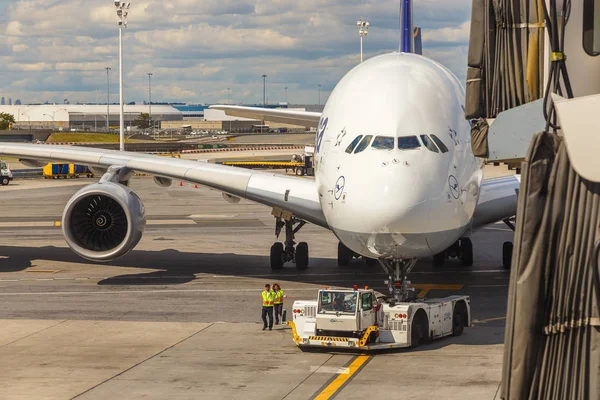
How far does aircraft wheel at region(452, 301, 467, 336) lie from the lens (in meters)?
21.5

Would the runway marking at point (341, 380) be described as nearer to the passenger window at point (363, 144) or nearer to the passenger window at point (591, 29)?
the passenger window at point (363, 144)

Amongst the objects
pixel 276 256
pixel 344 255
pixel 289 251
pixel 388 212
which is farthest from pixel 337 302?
pixel 344 255

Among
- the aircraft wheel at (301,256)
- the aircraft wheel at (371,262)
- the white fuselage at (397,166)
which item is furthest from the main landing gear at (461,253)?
the white fuselage at (397,166)

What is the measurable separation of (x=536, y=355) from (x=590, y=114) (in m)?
2.07

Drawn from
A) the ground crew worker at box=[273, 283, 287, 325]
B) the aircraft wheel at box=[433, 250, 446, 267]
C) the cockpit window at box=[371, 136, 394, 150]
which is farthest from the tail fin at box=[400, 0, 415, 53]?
the ground crew worker at box=[273, 283, 287, 325]

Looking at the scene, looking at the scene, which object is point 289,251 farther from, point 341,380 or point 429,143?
point 341,380

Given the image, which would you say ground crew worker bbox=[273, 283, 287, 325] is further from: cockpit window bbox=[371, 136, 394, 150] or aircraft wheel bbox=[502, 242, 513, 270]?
aircraft wheel bbox=[502, 242, 513, 270]

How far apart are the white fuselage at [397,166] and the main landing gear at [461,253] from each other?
8568 mm

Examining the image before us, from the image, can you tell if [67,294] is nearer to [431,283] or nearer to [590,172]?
[431,283]

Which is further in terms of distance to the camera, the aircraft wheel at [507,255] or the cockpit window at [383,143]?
the aircraft wheel at [507,255]

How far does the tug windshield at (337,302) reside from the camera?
1988 cm

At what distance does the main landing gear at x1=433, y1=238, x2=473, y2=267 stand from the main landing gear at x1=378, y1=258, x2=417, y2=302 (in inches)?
399

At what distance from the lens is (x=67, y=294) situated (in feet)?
88.5

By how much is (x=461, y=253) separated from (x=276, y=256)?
20.2 feet
